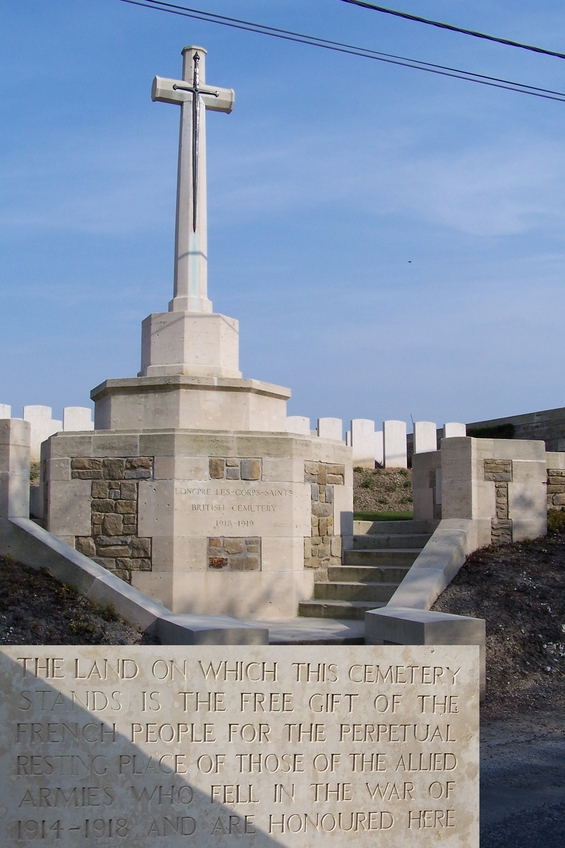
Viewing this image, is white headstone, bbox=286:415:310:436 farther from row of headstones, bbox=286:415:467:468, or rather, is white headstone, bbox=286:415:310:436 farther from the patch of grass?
the patch of grass

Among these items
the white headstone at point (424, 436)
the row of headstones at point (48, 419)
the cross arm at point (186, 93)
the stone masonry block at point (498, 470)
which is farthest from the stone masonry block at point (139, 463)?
the white headstone at point (424, 436)

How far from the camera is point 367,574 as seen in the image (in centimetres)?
1053

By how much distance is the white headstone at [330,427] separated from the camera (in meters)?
18.5

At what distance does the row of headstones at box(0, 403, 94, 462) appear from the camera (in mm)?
17656

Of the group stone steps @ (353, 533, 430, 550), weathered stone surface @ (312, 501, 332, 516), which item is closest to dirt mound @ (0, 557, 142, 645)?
weathered stone surface @ (312, 501, 332, 516)

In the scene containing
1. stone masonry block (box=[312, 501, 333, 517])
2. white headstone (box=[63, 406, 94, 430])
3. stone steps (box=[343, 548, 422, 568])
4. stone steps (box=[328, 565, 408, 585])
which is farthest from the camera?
white headstone (box=[63, 406, 94, 430])

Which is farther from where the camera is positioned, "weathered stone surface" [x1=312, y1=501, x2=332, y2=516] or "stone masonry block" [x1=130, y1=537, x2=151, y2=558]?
"weathered stone surface" [x1=312, y1=501, x2=332, y2=516]

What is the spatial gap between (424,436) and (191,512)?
1047 centimetres

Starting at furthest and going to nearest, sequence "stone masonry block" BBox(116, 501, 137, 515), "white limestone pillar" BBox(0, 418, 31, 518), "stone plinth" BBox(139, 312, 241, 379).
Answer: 1. "stone plinth" BBox(139, 312, 241, 379)
2. "stone masonry block" BBox(116, 501, 137, 515)
3. "white limestone pillar" BBox(0, 418, 31, 518)

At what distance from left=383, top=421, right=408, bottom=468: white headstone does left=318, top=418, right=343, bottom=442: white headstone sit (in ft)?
4.04

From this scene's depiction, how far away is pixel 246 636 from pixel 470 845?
10.2 ft

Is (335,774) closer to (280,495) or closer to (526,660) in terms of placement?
(526,660)

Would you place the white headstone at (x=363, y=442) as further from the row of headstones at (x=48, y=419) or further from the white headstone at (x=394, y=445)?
the row of headstones at (x=48, y=419)

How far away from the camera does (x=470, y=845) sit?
4.04 metres
